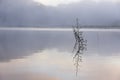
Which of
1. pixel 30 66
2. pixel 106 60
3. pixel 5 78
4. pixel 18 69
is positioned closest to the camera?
pixel 5 78

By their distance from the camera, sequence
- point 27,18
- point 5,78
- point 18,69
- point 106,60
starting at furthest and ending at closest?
1. point 27,18
2. point 106,60
3. point 18,69
4. point 5,78

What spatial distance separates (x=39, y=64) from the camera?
1053 centimetres

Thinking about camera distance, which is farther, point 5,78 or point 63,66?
point 63,66

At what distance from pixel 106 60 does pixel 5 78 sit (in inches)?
178

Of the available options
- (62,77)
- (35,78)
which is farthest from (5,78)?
(62,77)

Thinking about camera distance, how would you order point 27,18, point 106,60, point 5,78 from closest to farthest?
point 5,78
point 106,60
point 27,18

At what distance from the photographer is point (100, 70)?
9.56 metres

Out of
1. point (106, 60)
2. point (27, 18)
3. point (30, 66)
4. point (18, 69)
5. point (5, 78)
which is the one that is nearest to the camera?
point (5, 78)

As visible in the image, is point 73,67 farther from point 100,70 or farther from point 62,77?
point 62,77

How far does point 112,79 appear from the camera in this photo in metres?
8.23

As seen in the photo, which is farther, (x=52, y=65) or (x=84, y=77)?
(x=52, y=65)

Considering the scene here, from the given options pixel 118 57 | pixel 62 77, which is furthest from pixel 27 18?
pixel 62 77

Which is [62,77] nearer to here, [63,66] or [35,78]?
[35,78]

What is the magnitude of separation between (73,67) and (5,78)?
2356 millimetres
